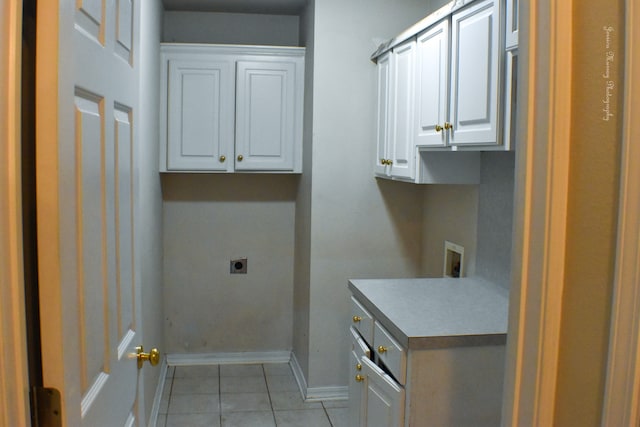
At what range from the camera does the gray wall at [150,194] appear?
2.87 meters

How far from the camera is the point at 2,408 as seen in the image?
892 mm

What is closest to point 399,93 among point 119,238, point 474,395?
point 474,395

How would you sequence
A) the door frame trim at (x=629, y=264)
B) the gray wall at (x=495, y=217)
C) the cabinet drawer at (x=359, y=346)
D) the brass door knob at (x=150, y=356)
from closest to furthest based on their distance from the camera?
the door frame trim at (x=629, y=264) → the brass door knob at (x=150, y=356) → the cabinet drawer at (x=359, y=346) → the gray wall at (x=495, y=217)

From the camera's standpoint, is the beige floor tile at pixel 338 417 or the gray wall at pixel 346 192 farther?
the gray wall at pixel 346 192

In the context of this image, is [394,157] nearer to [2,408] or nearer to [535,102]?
[535,102]

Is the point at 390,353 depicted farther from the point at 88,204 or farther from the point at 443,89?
the point at 88,204

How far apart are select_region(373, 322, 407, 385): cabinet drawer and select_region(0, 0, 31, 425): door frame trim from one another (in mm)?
1436

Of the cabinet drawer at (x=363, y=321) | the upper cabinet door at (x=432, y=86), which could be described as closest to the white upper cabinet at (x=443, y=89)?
the upper cabinet door at (x=432, y=86)

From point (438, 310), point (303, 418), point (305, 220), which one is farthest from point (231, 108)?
point (438, 310)

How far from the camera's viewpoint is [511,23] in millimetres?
1969

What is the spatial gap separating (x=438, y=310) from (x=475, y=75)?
898 millimetres

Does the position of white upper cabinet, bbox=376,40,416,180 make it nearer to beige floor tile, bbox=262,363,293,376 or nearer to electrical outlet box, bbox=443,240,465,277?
electrical outlet box, bbox=443,240,465,277

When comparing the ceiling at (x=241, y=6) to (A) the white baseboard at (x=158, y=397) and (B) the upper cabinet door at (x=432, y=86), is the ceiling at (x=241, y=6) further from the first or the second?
(A) the white baseboard at (x=158, y=397)

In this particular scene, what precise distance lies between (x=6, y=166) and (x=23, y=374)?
313 mm
